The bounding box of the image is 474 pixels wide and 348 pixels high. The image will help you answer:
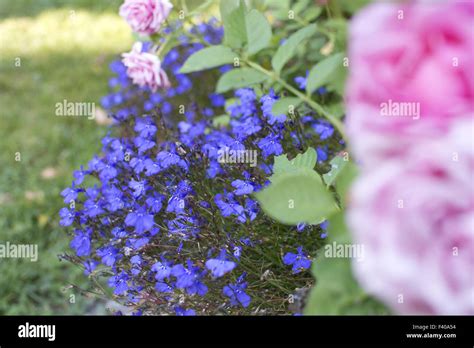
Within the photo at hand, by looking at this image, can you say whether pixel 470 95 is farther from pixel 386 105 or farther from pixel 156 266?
pixel 156 266

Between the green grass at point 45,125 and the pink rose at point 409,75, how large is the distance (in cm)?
130

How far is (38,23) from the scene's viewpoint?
16.8ft

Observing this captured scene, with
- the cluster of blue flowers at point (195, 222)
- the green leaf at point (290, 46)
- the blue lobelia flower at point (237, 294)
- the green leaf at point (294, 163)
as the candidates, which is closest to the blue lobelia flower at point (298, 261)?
the cluster of blue flowers at point (195, 222)

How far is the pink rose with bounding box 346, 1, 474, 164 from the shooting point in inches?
26.8

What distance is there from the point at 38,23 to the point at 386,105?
4.88 metres

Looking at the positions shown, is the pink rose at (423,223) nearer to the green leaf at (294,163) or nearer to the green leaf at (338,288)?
the green leaf at (338,288)

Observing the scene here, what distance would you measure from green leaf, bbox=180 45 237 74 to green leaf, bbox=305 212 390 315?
96 cm

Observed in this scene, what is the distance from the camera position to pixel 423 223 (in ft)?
2.20

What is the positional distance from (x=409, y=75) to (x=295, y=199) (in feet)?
0.88

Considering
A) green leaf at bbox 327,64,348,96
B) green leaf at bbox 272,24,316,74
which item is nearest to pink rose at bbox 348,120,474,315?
green leaf at bbox 327,64,348,96

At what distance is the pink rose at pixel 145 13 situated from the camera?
2045mm

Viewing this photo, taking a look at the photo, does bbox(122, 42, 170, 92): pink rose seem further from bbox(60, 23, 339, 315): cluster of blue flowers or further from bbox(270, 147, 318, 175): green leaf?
bbox(270, 147, 318, 175): green leaf
